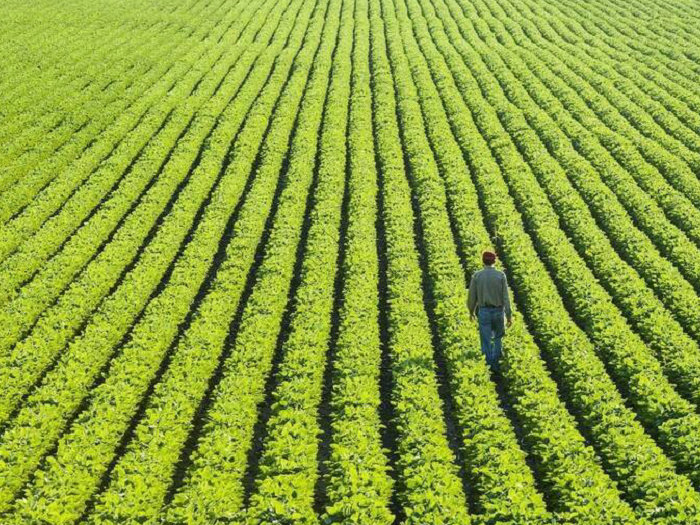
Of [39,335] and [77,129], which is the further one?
[77,129]

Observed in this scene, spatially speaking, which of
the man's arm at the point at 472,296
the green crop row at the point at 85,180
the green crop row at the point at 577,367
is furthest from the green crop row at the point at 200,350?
the green crop row at the point at 577,367

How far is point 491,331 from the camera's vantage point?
11758 millimetres

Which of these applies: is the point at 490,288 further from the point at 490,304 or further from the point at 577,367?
the point at 577,367

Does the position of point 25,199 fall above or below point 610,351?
above

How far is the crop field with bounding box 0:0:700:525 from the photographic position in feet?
29.8

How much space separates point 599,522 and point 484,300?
14.7ft

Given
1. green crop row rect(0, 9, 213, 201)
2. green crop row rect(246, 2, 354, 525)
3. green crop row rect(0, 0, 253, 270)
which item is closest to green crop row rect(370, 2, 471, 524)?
green crop row rect(246, 2, 354, 525)

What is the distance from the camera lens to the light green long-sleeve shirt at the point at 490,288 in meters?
11.2

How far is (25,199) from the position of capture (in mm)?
20016

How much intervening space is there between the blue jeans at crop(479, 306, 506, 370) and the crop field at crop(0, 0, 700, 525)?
36 cm

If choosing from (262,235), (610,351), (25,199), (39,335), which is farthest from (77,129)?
(610,351)

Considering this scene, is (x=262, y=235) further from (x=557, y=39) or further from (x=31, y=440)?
(x=557, y=39)

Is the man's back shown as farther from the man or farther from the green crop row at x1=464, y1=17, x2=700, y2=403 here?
the green crop row at x1=464, y1=17, x2=700, y2=403

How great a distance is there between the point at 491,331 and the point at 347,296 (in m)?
3.79
